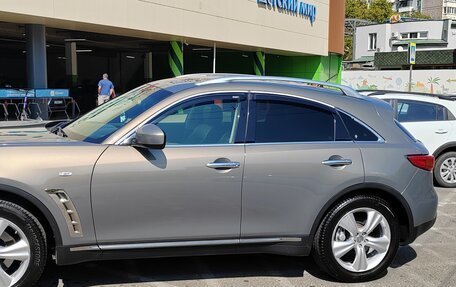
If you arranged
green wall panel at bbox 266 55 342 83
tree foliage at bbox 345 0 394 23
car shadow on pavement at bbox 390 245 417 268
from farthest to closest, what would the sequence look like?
tree foliage at bbox 345 0 394 23 → green wall panel at bbox 266 55 342 83 → car shadow on pavement at bbox 390 245 417 268

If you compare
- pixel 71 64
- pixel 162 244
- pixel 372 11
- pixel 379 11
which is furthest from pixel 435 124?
pixel 379 11

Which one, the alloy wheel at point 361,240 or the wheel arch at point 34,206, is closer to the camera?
the wheel arch at point 34,206

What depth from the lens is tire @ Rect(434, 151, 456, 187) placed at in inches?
369

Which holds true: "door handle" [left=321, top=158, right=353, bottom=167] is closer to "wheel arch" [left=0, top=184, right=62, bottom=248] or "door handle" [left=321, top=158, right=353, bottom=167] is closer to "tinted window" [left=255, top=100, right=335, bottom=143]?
"tinted window" [left=255, top=100, right=335, bottom=143]

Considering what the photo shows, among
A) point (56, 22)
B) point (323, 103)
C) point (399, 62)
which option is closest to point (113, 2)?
point (56, 22)

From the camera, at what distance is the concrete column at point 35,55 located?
55.8 feet

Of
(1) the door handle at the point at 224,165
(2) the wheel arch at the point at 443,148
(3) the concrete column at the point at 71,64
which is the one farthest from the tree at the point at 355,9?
(1) the door handle at the point at 224,165

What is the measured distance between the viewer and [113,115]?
14.6ft

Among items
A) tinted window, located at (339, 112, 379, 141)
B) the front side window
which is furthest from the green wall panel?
the front side window

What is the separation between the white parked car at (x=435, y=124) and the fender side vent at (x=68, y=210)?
695cm

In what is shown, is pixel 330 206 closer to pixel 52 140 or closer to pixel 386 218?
pixel 386 218

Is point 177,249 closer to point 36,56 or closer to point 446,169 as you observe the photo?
point 446,169

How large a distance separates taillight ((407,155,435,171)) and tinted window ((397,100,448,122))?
4.96m

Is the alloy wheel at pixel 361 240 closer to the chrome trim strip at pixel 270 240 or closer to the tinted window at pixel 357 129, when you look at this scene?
the chrome trim strip at pixel 270 240
